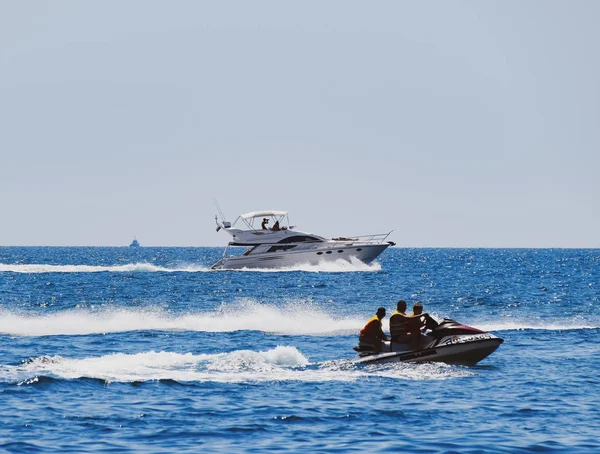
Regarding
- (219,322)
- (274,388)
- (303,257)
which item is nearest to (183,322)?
(219,322)

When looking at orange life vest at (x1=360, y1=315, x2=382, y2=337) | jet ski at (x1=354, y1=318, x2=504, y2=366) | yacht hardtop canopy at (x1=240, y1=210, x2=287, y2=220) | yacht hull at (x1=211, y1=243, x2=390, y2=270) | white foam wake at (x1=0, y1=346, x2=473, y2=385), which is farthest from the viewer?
yacht hull at (x1=211, y1=243, x2=390, y2=270)

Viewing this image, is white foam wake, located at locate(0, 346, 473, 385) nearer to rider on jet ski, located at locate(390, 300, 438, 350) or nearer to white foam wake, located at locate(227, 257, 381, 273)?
rider on jet ski, located at locate(390, 300, 438, 350)

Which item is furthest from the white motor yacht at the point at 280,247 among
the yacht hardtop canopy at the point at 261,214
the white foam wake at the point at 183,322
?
the white foam wake at the point at 183,322

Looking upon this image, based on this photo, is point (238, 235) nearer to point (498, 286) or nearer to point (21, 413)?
point (498, 286)

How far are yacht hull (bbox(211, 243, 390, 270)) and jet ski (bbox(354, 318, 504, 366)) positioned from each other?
55.7 metres

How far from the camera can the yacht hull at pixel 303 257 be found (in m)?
77.9

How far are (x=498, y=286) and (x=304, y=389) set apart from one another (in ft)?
163

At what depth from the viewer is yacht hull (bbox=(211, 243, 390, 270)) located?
77.9m

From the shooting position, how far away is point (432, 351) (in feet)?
70.4

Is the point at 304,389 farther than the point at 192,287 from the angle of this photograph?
No

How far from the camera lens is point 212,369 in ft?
68.7

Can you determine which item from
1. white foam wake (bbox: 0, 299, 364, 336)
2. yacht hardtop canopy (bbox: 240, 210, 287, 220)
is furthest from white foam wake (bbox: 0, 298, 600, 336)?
yacht hardtop canopy (bbox: 240, 210, 287, 220)

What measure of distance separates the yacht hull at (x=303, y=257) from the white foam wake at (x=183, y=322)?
35545 mm

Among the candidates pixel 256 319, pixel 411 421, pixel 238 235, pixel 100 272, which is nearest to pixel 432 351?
pixel 411 421
